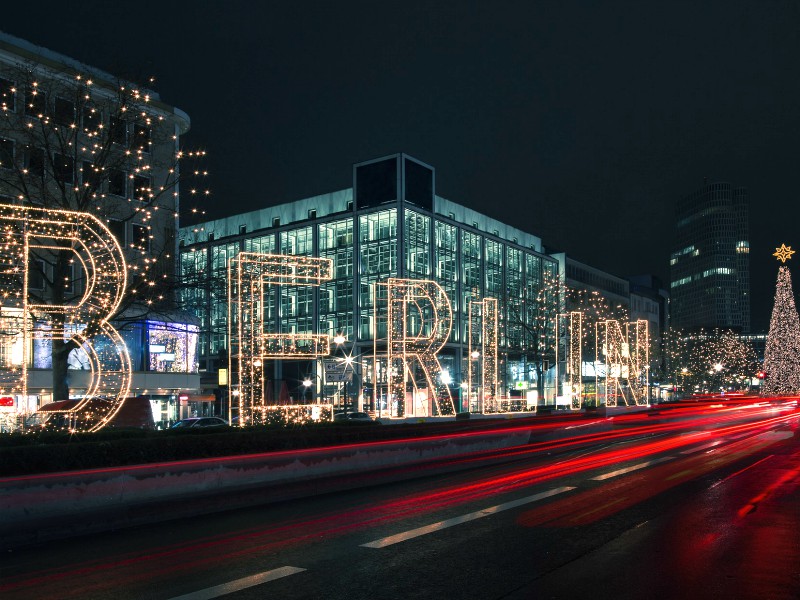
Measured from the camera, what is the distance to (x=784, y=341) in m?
76.5

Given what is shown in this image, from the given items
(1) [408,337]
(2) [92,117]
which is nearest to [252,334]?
(2) [92,117]

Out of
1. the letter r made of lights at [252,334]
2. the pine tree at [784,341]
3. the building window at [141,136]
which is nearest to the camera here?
the letter r made of lights at [252,334]

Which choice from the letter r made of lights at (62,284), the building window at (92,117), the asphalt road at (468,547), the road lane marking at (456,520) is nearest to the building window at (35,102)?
the building window at (92,117)

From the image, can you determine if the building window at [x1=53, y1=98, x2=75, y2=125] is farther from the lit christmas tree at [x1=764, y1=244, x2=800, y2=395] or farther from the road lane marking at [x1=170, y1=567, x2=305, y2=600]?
the lit christmas tree at [x1=764, y1=244, x2=800, y2=395]

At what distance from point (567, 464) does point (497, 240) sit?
67.6 metres

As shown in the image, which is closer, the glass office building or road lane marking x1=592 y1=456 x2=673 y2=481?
road lane marking x1=592 y1=456 x2=673 y2=481

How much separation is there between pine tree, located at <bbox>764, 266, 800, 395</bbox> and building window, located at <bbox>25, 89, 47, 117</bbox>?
69.7 m

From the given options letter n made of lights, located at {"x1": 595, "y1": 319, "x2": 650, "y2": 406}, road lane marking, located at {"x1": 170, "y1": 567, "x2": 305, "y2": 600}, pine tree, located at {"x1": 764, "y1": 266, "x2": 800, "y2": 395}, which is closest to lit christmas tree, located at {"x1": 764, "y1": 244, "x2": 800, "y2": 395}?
pine tree, located at {"x1": 764, "y1": 266, "x2": 800, "y2": 395}

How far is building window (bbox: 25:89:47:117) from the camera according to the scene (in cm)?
2341

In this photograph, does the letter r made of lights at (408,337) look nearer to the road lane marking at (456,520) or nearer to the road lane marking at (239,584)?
the road lane marking at (456,520)

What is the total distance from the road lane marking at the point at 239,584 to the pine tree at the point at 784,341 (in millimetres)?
76456

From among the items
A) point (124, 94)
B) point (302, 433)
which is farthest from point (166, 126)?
point (302, 433)

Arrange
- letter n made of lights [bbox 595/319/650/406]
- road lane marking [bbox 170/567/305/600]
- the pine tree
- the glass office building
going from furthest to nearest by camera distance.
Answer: the pine tree < the glass office building < letter n made of lights [bbox 595/319/650/406] < road lane marking [bbox 170/567/305/600]

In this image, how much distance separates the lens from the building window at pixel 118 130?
24.5 metres
